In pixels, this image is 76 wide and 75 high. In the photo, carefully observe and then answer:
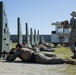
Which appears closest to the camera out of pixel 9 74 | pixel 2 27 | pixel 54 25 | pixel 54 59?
pixel 9 74

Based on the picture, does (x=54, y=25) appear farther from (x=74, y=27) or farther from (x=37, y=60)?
(x=37, y=60)

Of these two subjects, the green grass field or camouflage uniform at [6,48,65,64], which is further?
camouflage uniform at [6,48,65,64]

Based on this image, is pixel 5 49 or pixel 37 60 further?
pixel 5 49

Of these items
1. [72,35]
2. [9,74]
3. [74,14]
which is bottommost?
[9,74]

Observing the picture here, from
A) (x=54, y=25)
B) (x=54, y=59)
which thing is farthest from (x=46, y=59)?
(x=54, y=25)

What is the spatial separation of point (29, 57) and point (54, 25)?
114 ft

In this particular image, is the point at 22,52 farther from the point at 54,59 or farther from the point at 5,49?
the point at 5,49

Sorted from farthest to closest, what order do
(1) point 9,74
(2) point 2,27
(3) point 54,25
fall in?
(3) point 54,25 → (2) point 2,27 → (1) point 9,74

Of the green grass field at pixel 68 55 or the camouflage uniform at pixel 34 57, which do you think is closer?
the green grass field at pixel 68 55

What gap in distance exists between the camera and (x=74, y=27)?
54.6 feet

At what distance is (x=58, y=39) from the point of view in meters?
48.2

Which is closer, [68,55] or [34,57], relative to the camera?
[34,57]

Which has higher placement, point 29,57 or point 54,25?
point 54,25

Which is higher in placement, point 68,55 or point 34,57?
point 34,57
